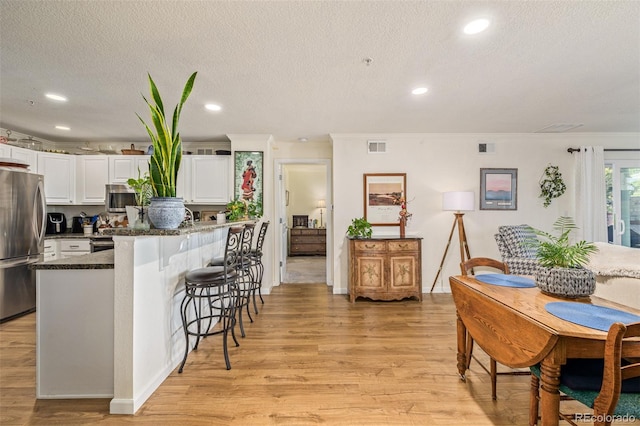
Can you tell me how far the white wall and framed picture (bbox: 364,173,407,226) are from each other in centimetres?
9

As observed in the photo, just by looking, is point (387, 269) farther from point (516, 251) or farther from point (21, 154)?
point (21, 154)

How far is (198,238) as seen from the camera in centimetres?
275

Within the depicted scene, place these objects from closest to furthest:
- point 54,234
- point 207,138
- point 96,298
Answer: point 96,298, point 54,234, point 207,138

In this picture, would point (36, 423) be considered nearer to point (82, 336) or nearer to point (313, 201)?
point (82, 336)

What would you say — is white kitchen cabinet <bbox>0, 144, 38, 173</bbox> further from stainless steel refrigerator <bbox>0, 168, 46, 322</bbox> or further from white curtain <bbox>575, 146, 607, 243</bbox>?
white curtain <bbox>575, 146, 607, 243</bbox>

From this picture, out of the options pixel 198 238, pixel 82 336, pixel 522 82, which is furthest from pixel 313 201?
pixel 82 336

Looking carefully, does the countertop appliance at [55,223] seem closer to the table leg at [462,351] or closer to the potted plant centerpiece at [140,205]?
the potted plant centerpiece at [140,205]

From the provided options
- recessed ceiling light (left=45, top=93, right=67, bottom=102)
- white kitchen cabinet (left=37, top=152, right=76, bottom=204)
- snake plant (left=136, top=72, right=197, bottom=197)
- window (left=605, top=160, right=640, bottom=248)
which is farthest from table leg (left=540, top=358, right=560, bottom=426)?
white kitchen cabinet (left=37, top=152, right=76, bottom=204)

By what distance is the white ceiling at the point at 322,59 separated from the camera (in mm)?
1605

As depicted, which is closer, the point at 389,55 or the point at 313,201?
the point at 389,55

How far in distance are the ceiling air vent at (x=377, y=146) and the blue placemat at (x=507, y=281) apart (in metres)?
2.68

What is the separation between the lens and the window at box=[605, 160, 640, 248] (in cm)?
423

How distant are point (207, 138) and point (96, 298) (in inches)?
125

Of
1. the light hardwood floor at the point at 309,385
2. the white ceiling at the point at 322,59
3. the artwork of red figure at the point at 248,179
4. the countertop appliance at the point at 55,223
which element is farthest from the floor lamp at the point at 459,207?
the countertop appliance at the point at 55,223
